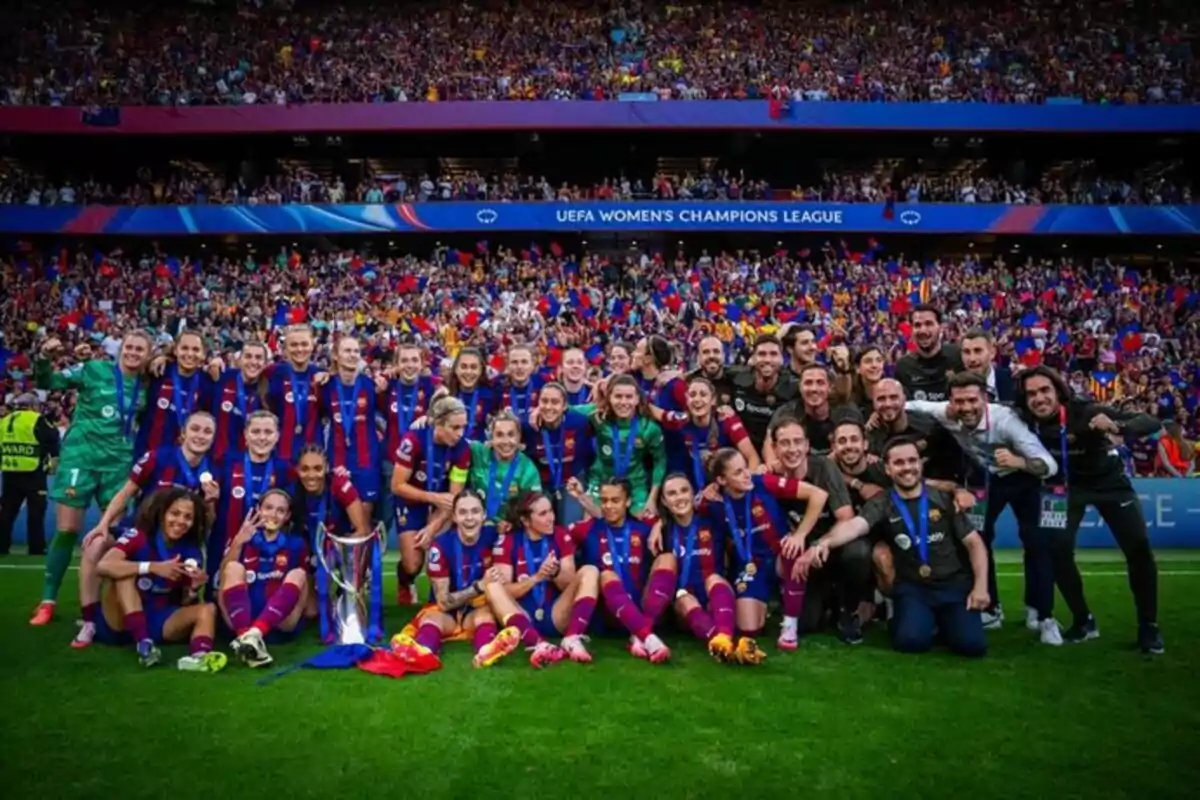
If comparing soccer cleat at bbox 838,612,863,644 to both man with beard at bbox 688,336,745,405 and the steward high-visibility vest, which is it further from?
the steward high-visibility vest

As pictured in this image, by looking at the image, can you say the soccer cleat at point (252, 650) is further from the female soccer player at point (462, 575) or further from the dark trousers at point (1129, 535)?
the dark trousers at point (1129, 535)

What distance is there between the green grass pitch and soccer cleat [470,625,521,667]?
8 centimetres

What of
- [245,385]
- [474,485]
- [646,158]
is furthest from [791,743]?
[646,158]

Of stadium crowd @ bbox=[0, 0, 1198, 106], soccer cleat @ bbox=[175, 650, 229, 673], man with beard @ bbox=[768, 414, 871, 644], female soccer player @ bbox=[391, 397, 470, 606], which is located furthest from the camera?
stadium crowd @ bbox=[0, 0, 1198, 106]

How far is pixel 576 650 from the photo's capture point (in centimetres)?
562

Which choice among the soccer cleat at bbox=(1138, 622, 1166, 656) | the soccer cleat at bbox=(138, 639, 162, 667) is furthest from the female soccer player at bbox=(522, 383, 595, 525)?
the soccer cleat at bbox=(1138, 622, 1166, 656)

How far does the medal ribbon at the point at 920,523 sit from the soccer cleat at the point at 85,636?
5.52m

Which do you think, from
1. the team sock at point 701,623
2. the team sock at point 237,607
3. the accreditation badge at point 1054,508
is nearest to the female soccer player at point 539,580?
Result: the team sock at point 701,623

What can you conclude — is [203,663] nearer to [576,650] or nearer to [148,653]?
[148,653]

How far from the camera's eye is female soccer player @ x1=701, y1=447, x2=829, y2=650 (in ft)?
19.8

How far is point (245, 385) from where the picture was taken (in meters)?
7.08

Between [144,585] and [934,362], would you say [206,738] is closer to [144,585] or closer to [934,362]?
[144,585]

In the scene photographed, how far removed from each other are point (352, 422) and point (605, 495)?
2312mm

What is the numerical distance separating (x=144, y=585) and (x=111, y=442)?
5.48ft
